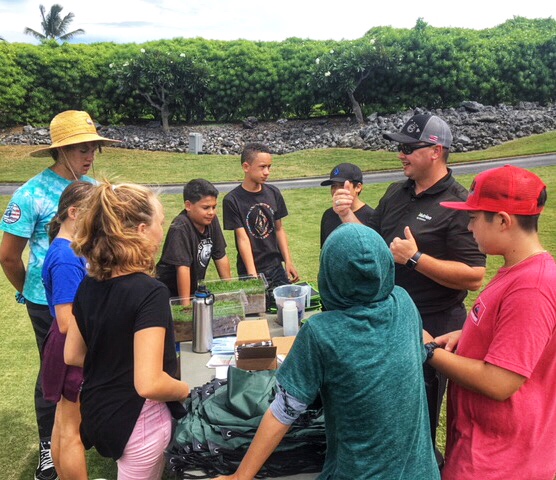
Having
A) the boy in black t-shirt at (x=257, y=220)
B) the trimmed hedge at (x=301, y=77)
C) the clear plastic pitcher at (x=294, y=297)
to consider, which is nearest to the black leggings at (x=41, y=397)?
the clear plastic pitcher at (x=294, y=297)

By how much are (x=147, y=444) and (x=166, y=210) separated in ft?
36.8

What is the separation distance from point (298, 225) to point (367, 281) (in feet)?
29.9

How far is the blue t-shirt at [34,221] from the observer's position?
3.34m

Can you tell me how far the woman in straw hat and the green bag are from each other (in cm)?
143

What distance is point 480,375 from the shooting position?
6.32ft

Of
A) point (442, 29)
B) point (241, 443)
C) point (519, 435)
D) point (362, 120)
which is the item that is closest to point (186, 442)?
point (241, 443)

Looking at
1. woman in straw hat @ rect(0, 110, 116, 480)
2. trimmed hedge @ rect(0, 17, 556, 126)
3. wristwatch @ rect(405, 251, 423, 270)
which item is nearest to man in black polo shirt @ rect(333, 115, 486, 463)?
wristwatch @ rect(405, 251, 423, 270)

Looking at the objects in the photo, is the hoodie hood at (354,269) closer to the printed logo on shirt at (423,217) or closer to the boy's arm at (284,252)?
the printed logo on shirt at (423,217)

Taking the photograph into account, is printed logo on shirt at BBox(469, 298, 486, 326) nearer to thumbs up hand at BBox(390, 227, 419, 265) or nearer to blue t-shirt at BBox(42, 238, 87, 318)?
thumbs up hand at BBox(390, 227, 419, 265)

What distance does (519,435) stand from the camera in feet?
6.40

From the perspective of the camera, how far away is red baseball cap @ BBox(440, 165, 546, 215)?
6.52 feet

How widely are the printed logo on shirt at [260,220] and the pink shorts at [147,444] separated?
2.57 meters

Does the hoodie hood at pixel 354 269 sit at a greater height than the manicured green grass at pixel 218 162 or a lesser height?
greater

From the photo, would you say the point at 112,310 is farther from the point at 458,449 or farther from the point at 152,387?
the point at 458,449
